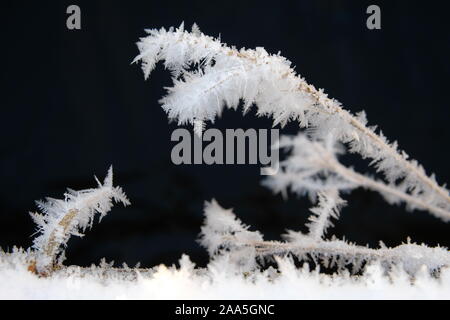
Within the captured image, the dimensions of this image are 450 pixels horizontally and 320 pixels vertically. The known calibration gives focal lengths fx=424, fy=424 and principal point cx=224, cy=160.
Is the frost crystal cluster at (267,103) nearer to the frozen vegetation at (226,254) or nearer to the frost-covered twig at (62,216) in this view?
the frozen vegetation at (226,254)

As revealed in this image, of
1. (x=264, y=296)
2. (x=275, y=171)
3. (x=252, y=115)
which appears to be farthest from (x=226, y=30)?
(x=264, y=296)

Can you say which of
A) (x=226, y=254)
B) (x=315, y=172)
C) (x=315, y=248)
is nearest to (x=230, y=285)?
(x=226, y=254)

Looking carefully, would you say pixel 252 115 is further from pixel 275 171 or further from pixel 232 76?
pixel 232 76

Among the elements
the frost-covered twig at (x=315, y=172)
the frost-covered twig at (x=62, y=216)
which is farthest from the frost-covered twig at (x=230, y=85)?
the frost-covered twig at (x=315, y=172)

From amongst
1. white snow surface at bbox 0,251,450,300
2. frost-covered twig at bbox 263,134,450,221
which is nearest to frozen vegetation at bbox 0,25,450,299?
white snow surface at bbox 0,251,450,300

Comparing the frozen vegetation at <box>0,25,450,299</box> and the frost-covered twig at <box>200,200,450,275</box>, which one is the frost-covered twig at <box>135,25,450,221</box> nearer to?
the frozen vegetation at <box>0,25,450,299</box>

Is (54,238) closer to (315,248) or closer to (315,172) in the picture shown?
(315,248)

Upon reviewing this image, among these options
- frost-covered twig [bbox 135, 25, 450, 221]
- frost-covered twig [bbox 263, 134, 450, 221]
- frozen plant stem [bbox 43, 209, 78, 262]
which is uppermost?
frost-covered twig [bbox 263, 134, 450, 221]
